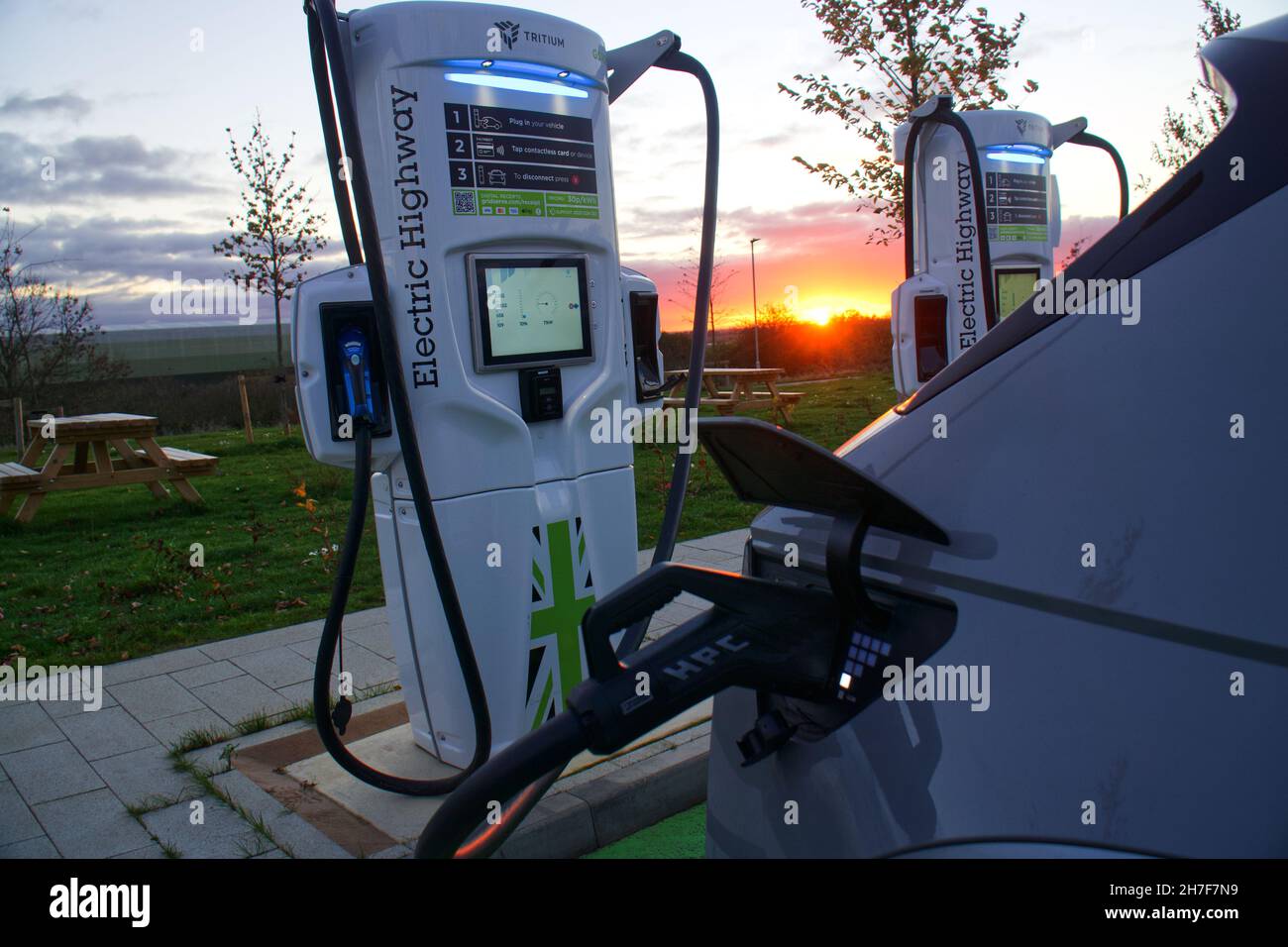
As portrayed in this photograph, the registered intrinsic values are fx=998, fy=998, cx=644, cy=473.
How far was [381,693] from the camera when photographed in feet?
15.3

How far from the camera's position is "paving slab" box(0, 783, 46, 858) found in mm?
3352

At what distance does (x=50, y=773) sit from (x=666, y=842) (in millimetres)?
2391

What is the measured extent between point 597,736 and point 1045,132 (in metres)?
6.50

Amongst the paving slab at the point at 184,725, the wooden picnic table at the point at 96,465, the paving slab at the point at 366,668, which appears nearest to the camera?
the paving slab at the point at 184,725

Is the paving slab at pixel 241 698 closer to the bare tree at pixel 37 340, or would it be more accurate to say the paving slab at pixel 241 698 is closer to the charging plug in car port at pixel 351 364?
the charging plug in car port at pixel 351 364

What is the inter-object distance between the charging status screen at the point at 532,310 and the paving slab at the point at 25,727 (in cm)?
257

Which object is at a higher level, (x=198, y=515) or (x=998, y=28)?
(x=998, y=28)

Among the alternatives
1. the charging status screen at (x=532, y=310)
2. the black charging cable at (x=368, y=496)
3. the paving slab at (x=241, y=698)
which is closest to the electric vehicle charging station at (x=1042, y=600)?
the black charging cable at (x=368, y=496)

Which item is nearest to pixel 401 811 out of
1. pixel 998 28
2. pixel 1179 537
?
pixel 1179 537

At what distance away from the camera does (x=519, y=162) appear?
11.4 feet

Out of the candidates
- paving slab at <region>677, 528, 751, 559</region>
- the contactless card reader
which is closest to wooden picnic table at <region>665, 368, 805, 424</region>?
paving slab at <region>677, 528, 751, 559</region>

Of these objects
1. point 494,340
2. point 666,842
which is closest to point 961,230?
point 494,340

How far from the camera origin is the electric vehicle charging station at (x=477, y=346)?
10.7 ft

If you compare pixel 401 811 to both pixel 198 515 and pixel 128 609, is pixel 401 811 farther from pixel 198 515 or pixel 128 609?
pixel 198 515
